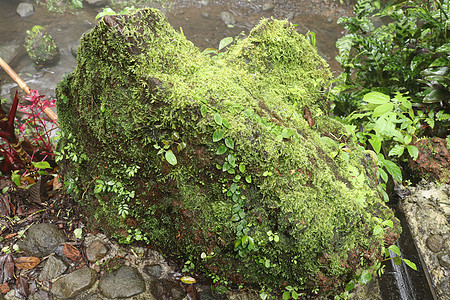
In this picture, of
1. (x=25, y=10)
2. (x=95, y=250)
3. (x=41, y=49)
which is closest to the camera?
(x=95, y=250)

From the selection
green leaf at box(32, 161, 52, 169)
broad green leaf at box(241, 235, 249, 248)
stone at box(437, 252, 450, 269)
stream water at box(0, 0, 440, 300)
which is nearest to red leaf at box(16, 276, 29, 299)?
green leaf at box(32, 161, 52, 169)

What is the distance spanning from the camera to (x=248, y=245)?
209 cm

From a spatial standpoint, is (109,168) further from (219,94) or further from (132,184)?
(219,94)

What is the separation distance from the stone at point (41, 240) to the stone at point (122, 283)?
562mm

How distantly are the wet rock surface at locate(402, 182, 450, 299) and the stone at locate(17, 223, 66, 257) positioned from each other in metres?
3.17

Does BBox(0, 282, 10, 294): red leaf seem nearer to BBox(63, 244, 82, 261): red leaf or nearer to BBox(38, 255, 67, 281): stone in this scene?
BBox(38, 255, 67, 281): stone

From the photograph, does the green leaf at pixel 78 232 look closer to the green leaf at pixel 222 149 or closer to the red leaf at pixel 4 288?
the red leaf at pixel 4 288

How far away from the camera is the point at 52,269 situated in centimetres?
253

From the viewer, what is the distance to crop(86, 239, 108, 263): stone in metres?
2.58

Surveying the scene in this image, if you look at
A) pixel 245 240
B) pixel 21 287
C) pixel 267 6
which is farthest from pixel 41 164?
pixel 267 6

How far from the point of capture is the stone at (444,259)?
2815 millimetres

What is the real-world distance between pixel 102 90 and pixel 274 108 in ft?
4.16

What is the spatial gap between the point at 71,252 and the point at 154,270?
71cm

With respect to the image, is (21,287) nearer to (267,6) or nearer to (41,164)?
(41,164)
